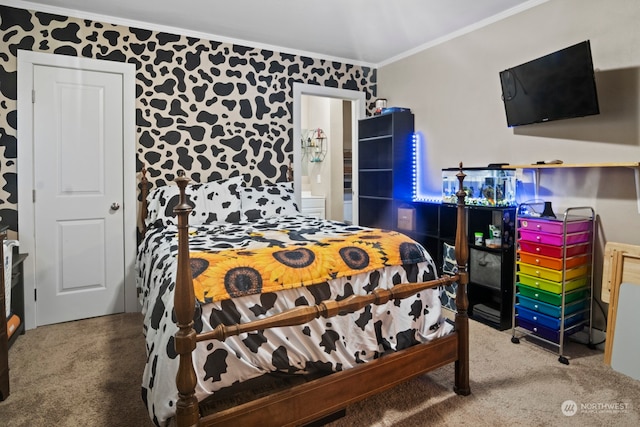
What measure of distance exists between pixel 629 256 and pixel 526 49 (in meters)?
1.75

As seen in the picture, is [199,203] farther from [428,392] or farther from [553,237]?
[553,237]

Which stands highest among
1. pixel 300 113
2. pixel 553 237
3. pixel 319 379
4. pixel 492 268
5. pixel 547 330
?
pixel 300 113

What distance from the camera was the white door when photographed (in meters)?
3.07

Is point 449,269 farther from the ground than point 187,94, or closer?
closer

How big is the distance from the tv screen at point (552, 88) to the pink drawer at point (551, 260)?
967mm

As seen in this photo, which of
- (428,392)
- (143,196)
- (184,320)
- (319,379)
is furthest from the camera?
(143,196)

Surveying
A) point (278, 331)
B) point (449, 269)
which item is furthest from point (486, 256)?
point (278, 331)

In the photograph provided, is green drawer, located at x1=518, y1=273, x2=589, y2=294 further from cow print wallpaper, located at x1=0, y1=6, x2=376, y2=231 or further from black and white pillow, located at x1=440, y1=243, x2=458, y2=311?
cow print wallpaper, located at x1=0, y1=6, x2=376, y2=231

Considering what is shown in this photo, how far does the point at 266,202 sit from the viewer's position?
3525mm

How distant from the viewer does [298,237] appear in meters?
2.28

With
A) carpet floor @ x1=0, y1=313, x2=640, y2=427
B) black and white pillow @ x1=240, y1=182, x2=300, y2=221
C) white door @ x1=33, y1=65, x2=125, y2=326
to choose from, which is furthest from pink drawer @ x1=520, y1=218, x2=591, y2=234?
white door @ x1=33, y1=65, x2=125, y2=326

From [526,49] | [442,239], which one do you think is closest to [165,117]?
[442,239]

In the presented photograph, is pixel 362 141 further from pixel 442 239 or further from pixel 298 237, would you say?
pixel 298 237

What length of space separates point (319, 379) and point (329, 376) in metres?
0.05
